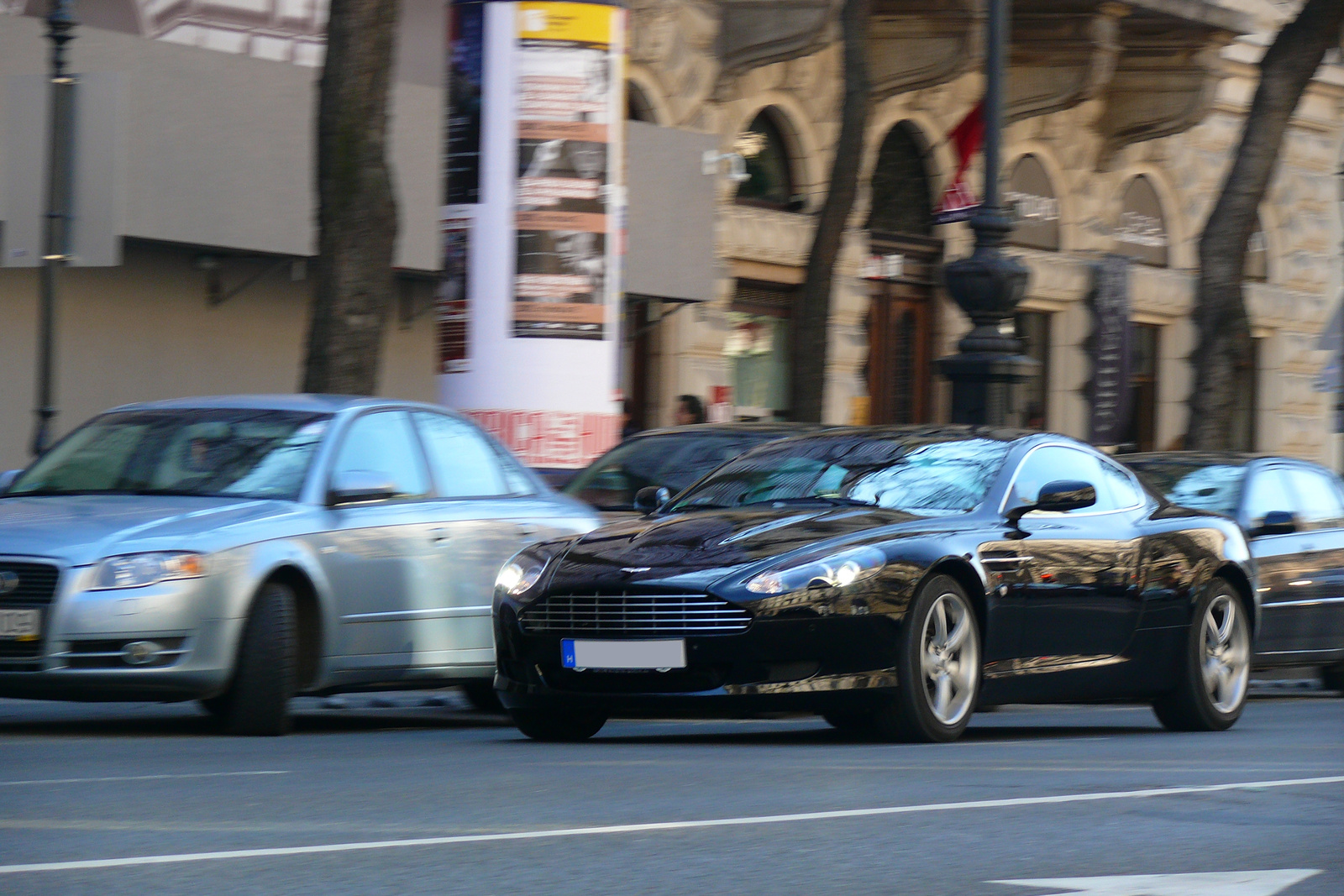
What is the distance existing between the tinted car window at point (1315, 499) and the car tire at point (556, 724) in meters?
6.31

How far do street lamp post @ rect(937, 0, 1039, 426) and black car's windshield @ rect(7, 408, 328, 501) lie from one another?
7.05m

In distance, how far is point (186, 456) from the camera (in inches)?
401

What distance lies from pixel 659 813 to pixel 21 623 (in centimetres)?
325

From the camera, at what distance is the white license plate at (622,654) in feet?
28.6

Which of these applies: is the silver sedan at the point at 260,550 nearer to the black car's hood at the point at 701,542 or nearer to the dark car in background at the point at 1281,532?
the black car's hood at the point at 701,542

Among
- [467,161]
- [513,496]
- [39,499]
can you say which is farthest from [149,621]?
[467,161]

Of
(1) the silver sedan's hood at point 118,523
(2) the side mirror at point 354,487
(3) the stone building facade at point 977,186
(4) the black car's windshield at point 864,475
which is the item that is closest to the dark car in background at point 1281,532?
(4) the black car's windshield at point 864,475

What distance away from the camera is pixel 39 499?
32.7 ft

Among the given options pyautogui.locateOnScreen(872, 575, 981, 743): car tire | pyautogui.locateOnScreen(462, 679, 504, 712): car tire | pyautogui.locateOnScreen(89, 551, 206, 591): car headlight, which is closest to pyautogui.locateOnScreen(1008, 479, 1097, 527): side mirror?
pyautogui.locateOnScreen(872, 575, 981, 743): car tire

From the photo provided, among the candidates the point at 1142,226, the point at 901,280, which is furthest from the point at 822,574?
the point at 1142,226

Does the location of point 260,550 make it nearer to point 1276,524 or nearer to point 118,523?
point 118,523

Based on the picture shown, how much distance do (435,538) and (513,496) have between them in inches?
31.2

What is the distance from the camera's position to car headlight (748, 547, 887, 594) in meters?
8.66

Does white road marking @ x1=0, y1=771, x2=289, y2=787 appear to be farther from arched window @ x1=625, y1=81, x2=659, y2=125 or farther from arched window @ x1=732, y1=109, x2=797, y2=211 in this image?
arched window @ x1=732, y1=109, x2=797, y2=211
